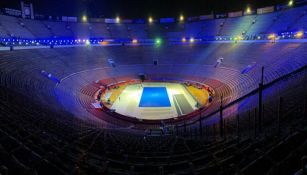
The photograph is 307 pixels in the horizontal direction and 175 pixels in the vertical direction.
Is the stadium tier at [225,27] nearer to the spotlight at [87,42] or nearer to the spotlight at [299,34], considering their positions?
the spotlight at [299,34]

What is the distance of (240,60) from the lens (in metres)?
35.7

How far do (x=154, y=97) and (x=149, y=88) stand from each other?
576cm

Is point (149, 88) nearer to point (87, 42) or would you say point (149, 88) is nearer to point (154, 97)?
point (154, 97)

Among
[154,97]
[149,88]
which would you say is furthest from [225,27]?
[154,97]

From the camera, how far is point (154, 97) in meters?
31.1

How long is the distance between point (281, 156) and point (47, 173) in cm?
458

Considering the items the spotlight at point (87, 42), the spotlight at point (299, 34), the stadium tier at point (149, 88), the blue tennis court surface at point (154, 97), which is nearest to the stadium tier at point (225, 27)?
the stadium tier at point (149, 88)

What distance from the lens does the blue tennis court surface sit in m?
28.0

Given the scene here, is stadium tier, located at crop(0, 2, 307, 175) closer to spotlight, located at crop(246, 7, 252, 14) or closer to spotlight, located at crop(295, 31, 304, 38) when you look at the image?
spotlight, located at crop(295, 31, 304, 38)

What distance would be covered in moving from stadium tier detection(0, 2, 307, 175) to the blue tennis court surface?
14 centimetres

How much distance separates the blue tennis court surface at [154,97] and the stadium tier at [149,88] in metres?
0.14

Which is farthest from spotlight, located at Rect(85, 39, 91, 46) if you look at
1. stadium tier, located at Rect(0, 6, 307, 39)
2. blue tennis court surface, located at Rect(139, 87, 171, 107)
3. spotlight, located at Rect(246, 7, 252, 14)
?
spotlight, located at Rect(246, 7, 252, 14)

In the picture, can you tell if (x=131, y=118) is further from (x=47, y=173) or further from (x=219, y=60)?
(x=219, y=60)

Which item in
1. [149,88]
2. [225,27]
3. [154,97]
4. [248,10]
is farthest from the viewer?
[248,10]
